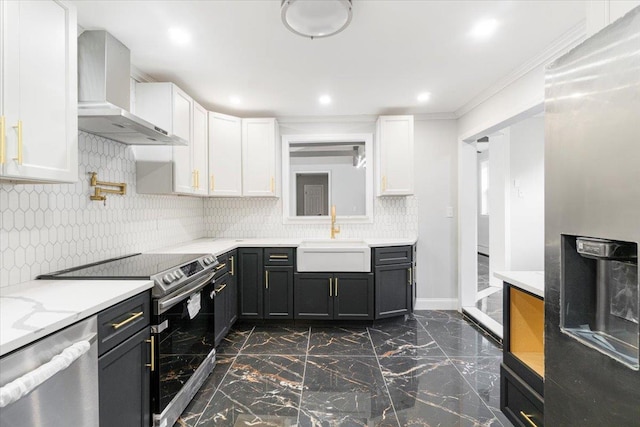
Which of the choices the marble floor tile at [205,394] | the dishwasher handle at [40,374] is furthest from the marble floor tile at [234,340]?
Answer: the dishwasher handle at [40,374]

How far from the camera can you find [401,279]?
347 cm

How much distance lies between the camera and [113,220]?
2.41 metres

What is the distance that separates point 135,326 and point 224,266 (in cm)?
140

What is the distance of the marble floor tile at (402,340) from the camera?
2.83 m

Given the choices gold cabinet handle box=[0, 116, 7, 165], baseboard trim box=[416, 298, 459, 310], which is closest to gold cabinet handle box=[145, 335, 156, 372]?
gold cabinet handle box=[0, 116, 7, 165]

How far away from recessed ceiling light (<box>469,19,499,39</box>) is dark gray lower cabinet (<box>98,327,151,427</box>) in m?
2.77

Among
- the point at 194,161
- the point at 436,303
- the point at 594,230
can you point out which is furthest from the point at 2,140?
the point at 436,303

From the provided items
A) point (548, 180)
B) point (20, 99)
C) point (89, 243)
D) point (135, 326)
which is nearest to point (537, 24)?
point (548, 180)

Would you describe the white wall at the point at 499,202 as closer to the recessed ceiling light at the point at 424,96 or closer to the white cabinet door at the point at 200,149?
the recessed ceiling light at the point at 424,96

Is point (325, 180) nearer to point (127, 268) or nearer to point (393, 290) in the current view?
point (393, 290)

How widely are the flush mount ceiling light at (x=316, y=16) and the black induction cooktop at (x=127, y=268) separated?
1674 millimetres

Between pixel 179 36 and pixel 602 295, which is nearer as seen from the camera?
pixel 602 295

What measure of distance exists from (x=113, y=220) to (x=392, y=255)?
2.68 meters

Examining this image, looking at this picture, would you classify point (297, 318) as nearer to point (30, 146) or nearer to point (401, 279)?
point (401, 279)
